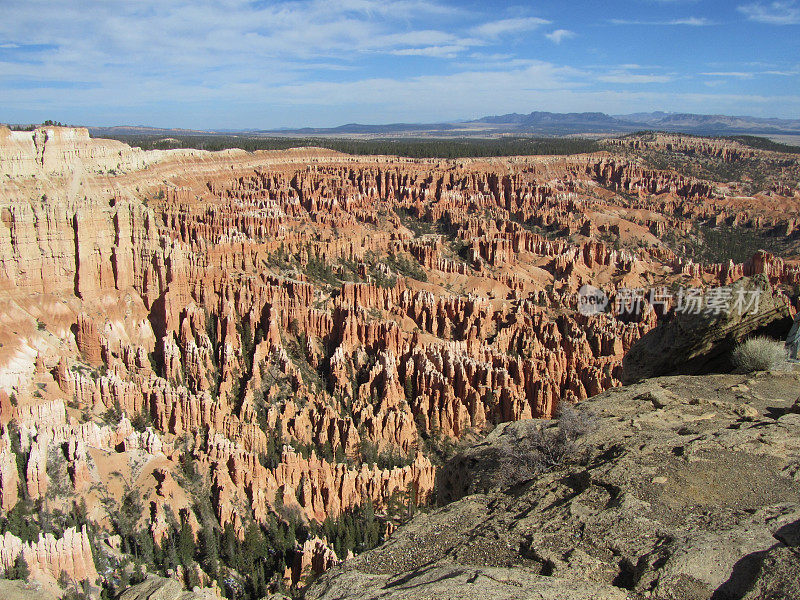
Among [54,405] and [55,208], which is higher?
[55,208]

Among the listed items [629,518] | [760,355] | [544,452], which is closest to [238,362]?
[544,452]

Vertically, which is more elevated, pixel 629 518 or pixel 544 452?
pixel 629 518

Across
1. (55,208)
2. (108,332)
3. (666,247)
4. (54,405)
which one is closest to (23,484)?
(54,405)

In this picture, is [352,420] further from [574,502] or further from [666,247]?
[666,247]

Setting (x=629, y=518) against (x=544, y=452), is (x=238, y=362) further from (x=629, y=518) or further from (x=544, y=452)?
(x=629, y=518)

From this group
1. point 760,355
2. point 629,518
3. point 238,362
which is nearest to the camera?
point 629,518

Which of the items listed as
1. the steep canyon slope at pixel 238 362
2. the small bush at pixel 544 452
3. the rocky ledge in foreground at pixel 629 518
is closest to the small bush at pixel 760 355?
the rocky ledge in foreground at pixel 629 518

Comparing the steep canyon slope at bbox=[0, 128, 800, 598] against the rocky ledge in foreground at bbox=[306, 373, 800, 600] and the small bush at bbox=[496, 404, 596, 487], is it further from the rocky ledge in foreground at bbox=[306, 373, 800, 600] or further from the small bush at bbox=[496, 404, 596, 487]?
the small bush at bbox=[496, 404, 596, 487]

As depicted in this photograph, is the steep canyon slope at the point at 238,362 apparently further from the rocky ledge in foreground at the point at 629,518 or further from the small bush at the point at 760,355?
the rocky ledge in foreground at the point at 629,518
